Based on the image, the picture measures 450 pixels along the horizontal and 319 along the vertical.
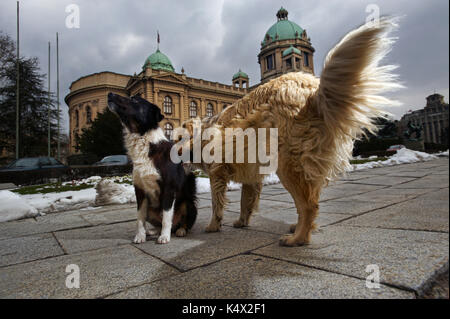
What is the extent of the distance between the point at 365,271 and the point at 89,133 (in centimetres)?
2987

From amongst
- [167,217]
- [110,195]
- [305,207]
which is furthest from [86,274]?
[110,195]

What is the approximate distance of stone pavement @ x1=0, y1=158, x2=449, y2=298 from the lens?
1.07m

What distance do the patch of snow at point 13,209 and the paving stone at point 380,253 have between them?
3.92 meters

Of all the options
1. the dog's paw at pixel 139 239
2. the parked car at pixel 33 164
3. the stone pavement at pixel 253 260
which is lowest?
the dog's paw at pixel 139 239

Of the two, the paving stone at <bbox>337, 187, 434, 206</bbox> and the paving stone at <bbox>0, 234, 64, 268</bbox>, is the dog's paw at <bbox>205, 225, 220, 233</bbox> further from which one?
the paving stone at <bbox>337, 187, 434, 206</bbox>

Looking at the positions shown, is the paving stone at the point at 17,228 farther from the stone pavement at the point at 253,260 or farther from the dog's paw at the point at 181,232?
the dog's paw at the point at 181,232

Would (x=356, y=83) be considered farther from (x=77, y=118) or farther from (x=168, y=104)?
(x=77, y=118)

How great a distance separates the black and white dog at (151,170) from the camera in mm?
2205

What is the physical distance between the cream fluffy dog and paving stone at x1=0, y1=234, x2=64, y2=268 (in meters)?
1.76

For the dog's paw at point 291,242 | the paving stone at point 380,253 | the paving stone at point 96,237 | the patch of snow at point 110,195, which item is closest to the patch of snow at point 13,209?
the patch of snow at point 110,195

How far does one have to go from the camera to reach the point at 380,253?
54.4 inches
